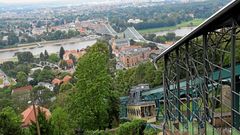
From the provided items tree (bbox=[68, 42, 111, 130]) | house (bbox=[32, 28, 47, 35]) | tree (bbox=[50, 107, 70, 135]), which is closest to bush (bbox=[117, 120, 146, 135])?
tree (bbox=[68, 42, 111, 130])

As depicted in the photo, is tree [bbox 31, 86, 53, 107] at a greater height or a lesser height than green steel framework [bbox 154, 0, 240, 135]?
lesser

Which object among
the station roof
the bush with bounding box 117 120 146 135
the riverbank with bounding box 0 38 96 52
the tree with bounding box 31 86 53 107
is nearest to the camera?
the station roof

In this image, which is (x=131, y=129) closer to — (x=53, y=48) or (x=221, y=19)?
(x=221, y=19)

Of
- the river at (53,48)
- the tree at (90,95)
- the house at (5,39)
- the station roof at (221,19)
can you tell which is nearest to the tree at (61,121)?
the tree at (90,95)

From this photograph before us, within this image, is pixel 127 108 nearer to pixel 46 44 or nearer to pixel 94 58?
pixel 94 58

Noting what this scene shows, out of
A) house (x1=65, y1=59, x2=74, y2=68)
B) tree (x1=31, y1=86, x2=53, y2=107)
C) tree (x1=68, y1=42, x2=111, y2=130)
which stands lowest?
house (x1=65, y1=59, x2=74, y2=68)

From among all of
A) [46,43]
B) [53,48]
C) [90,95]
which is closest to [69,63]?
[53,48]

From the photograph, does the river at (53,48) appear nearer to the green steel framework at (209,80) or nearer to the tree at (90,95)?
the tree at (90,95)

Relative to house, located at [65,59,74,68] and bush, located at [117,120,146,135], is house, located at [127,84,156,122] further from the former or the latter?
house, located at [65,59,74,68]
